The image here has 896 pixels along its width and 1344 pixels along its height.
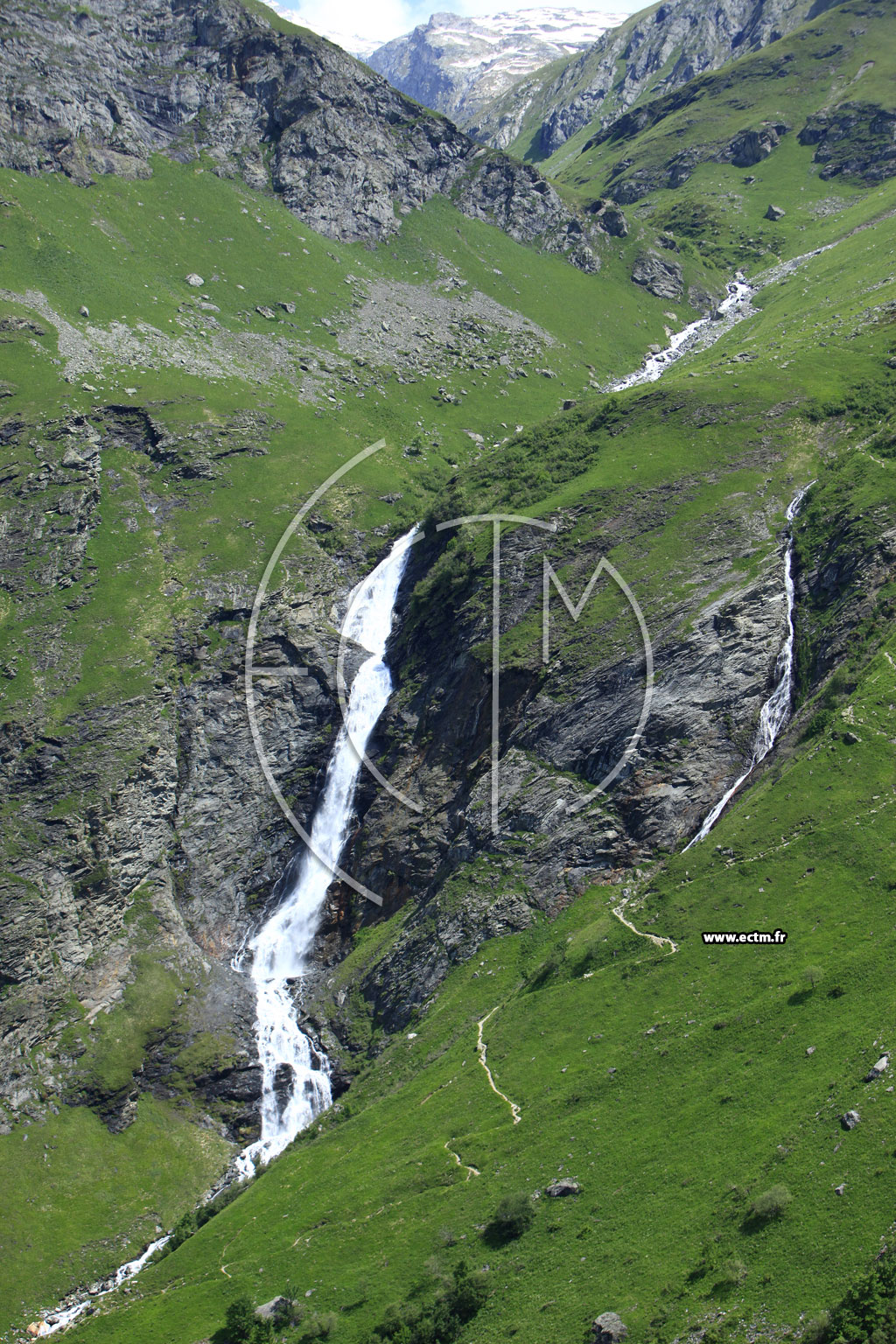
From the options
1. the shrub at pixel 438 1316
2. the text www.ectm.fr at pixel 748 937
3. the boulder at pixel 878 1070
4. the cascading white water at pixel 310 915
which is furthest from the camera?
the cascading white water at pixel 310 915

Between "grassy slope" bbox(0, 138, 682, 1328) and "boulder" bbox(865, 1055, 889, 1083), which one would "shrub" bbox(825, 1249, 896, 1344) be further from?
"grassy slope" bbox(0, 138, 682, 1328)

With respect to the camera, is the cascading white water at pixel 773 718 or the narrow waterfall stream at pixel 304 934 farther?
the narrow waterfall stream at pixel 304 934

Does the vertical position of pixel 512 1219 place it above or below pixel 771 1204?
below

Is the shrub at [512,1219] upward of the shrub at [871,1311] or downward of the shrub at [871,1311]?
downward

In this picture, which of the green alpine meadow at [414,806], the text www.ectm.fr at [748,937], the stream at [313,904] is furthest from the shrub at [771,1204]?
the stream at [313,904]

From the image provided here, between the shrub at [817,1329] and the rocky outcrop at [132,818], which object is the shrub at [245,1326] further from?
the shrub at [817,1329]

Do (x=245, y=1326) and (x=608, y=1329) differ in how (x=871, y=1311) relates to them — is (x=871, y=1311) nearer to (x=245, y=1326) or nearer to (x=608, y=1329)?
(x=608, y=1329)

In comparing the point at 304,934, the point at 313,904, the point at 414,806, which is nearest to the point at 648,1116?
the point at 414,806
